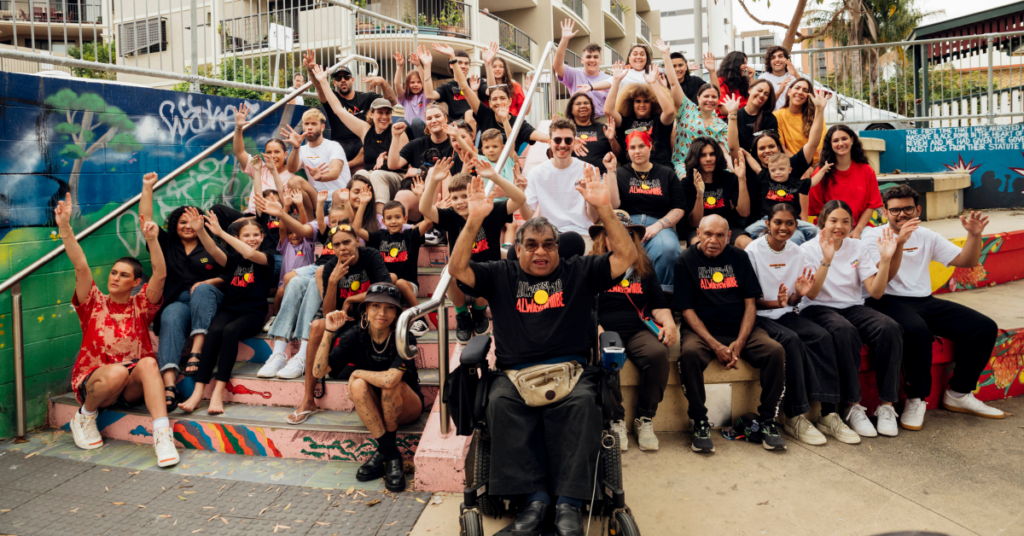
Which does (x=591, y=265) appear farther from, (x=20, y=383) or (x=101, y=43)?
(x=101, y=43)

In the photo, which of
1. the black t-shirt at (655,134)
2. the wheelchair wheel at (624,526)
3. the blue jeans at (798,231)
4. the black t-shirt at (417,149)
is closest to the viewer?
the wheelchair wheel at (624,526)

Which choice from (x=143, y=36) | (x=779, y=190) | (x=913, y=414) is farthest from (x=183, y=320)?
(x=913, y=414)

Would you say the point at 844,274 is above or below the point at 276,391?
above

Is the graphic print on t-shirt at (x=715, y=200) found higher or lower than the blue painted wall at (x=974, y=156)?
lower

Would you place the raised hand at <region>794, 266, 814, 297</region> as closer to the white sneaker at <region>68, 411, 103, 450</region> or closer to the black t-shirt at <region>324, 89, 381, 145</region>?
the white sneaker at <region>68, 411, 103, 450</region>

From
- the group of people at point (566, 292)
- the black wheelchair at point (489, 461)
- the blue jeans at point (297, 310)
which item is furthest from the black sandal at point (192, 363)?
the black wheelchair at point (489, 461)

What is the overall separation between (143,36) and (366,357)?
4.27 meters

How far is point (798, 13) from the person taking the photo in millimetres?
10719

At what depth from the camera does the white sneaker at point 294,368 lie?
16.0ft

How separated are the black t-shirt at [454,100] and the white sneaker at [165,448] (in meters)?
5.18

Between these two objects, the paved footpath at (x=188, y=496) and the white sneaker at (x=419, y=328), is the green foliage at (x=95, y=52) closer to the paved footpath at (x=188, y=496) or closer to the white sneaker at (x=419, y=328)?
the paved footpath at (x=188, y=496)

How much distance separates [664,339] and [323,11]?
6682mm

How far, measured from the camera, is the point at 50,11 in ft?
17.3

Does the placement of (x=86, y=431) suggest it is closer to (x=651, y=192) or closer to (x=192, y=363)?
(x=192, y=363)
